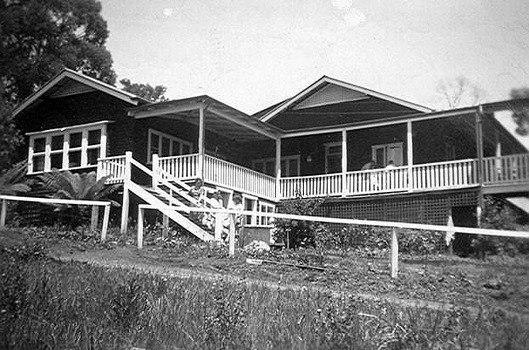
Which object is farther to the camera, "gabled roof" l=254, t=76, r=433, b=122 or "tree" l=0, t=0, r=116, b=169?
"gabled roof" l=254, t=76, r=433, b=122

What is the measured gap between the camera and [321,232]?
11.8 meters

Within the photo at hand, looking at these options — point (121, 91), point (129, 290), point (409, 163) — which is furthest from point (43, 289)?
point (409, 163)

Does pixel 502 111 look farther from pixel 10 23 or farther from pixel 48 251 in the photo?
pixel 48 251

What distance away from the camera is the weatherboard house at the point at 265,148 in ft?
45.6

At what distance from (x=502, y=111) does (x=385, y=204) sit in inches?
378

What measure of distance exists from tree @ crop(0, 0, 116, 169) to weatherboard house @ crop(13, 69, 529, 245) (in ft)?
8.89

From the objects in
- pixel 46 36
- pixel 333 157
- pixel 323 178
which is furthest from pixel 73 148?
pixel 46 36

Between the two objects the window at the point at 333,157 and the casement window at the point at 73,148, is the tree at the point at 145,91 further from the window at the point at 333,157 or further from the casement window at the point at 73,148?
the window at the point at 333,157

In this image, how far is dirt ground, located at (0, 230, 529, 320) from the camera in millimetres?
5297

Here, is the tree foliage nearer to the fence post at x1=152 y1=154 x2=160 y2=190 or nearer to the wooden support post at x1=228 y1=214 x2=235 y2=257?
the wooden support post at x1=228 y1=214 x2=235 y2=257

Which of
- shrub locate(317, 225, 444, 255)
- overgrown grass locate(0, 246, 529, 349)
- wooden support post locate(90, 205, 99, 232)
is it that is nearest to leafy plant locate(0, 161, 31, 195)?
wooden support post locate(90, 205, 99, 232)

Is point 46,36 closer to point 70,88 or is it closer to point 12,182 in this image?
point 12,182

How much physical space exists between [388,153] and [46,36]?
10961 millimetres

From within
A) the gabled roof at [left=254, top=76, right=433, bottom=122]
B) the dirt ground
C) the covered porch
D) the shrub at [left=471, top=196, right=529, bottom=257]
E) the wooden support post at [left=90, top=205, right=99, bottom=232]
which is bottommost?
the dirt ground
